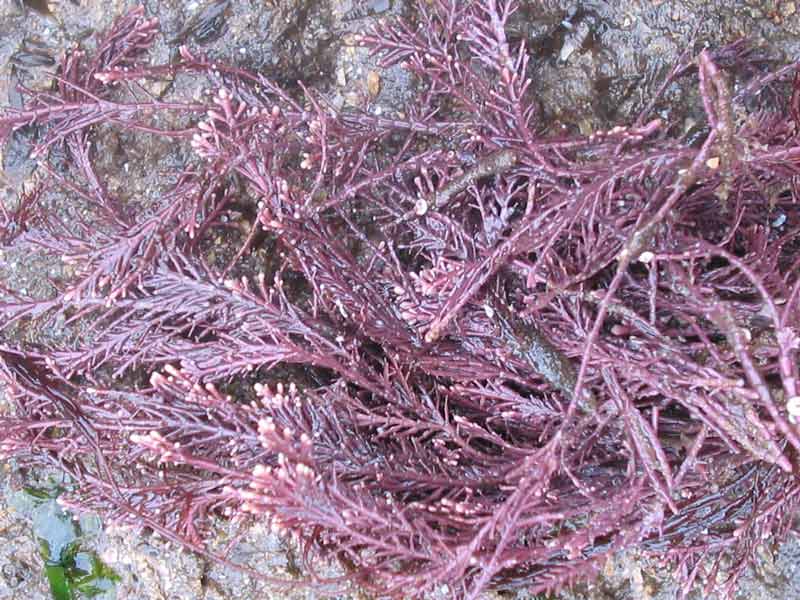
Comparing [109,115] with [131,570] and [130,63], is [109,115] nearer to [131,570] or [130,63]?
[130,63]

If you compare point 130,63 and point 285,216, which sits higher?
point 130,63

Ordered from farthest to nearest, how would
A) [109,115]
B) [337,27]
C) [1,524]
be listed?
[1,524], [337,27], [109,115]

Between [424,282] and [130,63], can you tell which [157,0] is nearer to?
[130,63]

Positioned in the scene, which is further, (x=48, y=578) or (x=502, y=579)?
(x=48, y=578)

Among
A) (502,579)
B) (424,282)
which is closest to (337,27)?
(424,282)

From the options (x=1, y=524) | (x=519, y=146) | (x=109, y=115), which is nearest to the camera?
(x=519, y=146)

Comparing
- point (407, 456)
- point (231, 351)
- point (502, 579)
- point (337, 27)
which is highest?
point (337, 27)
